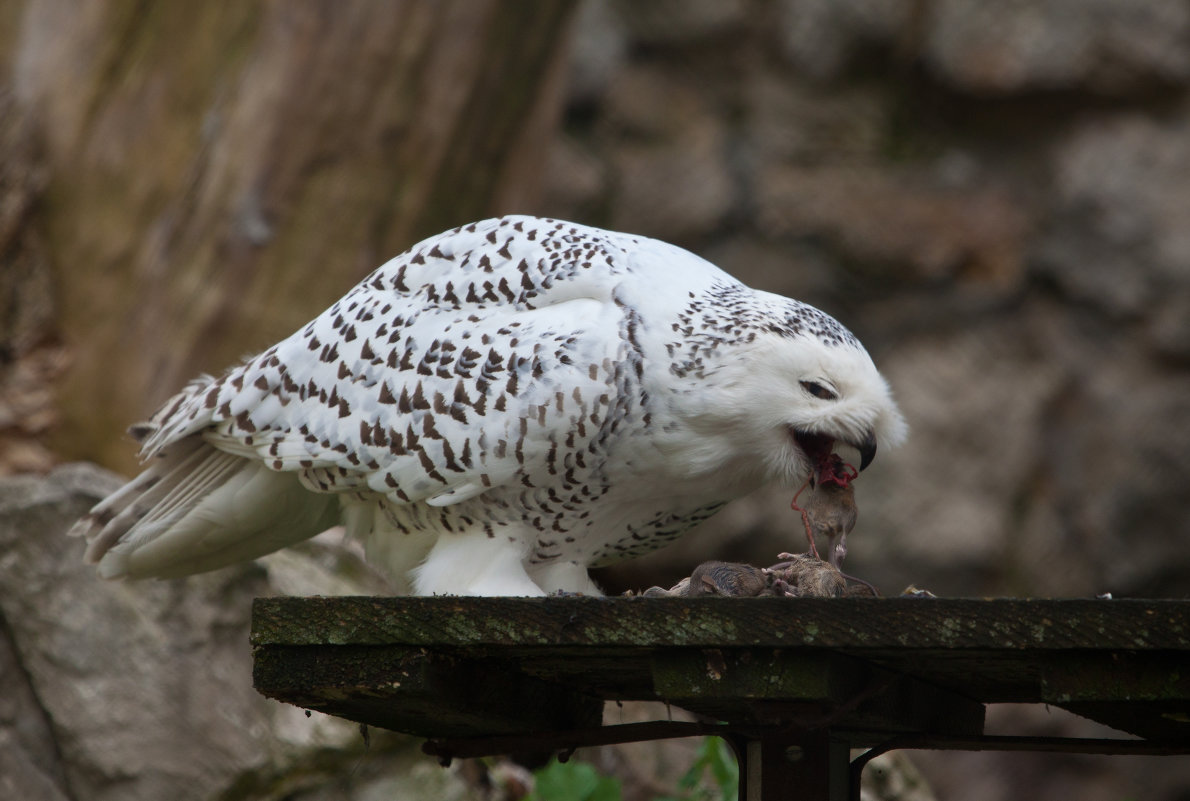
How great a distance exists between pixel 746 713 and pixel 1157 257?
4.99 m

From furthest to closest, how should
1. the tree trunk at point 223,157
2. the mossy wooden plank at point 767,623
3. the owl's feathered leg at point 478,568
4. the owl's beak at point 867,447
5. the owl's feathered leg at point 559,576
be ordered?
the tree trunk at point 223,157 → the owl's feathered leg at point 559,576 → the owl's feathered leg at point 478,568 → the owl's beak at point 867,447 → the mossy wooden plank at point 767,623

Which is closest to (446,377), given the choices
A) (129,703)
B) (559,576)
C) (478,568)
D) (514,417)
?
(514,417)

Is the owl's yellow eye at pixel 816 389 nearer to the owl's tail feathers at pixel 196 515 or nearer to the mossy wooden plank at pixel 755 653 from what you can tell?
the mossy wooden plank at pixel 755 653

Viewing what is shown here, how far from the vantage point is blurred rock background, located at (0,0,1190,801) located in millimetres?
3809

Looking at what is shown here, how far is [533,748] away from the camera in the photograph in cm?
228

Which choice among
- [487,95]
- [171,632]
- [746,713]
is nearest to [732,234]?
[487,95]

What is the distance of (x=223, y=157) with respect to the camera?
13.9 ft

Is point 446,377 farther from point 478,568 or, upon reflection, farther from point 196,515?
point 196,515

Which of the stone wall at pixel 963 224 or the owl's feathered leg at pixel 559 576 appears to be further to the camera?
the stone wall at pixel 963 224

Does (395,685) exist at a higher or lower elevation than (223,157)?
lower

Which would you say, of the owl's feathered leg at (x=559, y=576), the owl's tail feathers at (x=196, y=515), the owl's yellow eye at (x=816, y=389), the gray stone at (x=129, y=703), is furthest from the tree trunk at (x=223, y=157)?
the owl's yellow eye at (x=816, y=389)

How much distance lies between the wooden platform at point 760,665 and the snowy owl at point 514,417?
1.40ft

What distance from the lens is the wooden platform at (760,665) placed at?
1655mm

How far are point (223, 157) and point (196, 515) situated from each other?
1740mm
